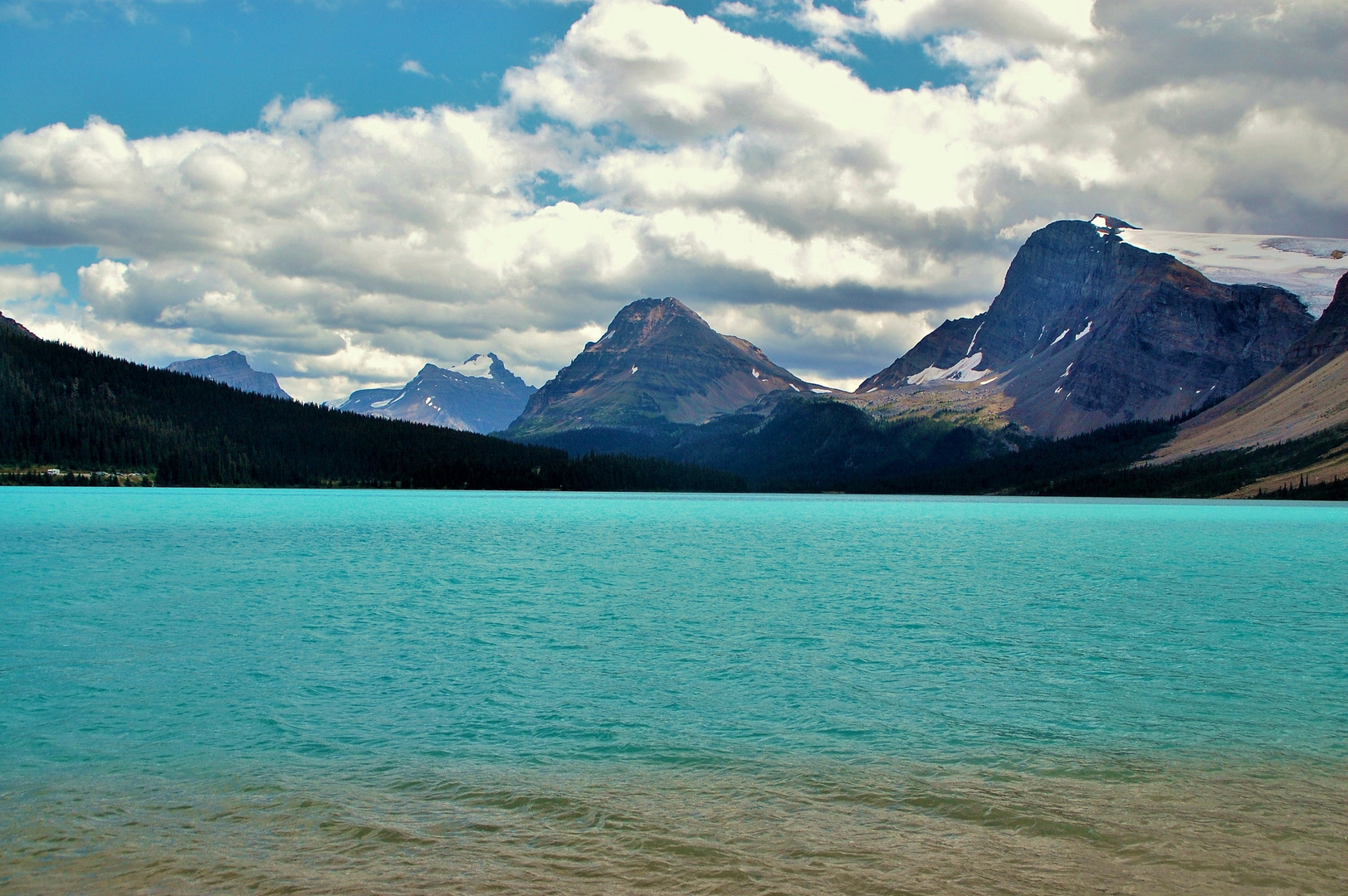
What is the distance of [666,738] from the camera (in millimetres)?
24703

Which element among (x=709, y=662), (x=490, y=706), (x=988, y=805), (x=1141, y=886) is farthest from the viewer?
(x=709, y=662)

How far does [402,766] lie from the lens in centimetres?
2181

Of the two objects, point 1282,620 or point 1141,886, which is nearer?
point 1141,886

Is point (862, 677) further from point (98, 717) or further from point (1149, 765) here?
point (98, 717)

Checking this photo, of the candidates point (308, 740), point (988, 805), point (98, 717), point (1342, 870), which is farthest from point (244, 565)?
point (1342, 870)

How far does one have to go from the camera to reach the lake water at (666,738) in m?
16.1

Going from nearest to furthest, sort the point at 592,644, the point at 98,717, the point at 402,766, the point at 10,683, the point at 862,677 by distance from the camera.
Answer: the point at 402,766 → the point at 98,717 → the point at 10,683 → the point at 862,677 → the point at 592,644

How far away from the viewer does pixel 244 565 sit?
71.4 metres

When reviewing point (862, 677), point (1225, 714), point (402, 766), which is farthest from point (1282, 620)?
point (402, 766)

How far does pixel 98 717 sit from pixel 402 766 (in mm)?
10858

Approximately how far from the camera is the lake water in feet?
52.9

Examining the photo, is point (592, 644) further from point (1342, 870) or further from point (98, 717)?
point (1342, 870)

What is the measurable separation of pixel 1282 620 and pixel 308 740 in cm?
4707

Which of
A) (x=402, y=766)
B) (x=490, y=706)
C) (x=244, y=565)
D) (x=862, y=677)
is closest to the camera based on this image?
(x=402, y=766)
